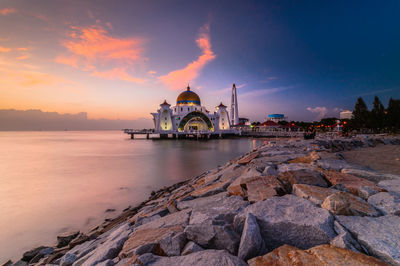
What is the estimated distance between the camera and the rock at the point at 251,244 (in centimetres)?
187

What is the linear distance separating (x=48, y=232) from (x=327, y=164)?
8065 millimetres

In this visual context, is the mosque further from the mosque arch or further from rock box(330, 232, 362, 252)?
rock box(330, 232, 362, 252)

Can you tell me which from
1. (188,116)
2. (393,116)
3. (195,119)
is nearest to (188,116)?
(188,116)

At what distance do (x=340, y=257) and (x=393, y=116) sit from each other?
4921 cm

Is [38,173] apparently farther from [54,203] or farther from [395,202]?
[395,202]

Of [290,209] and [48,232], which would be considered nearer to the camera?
[290,209]

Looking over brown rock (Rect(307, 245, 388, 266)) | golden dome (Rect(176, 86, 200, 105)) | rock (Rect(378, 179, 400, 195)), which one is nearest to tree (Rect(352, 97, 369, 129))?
rock (Rect(378, 179, 400, 195))

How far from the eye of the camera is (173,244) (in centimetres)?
218

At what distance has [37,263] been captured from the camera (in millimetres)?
4059

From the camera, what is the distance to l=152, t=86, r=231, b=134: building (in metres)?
68.1

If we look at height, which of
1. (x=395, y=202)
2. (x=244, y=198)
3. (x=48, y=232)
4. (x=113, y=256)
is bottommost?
(x=48, y=232)

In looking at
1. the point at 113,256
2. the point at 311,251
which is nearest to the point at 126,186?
the point at 113,256

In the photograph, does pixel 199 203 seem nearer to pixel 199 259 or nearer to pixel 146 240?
pixel 146 240

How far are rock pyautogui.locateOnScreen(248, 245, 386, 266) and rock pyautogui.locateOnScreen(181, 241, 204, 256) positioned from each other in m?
0.58
